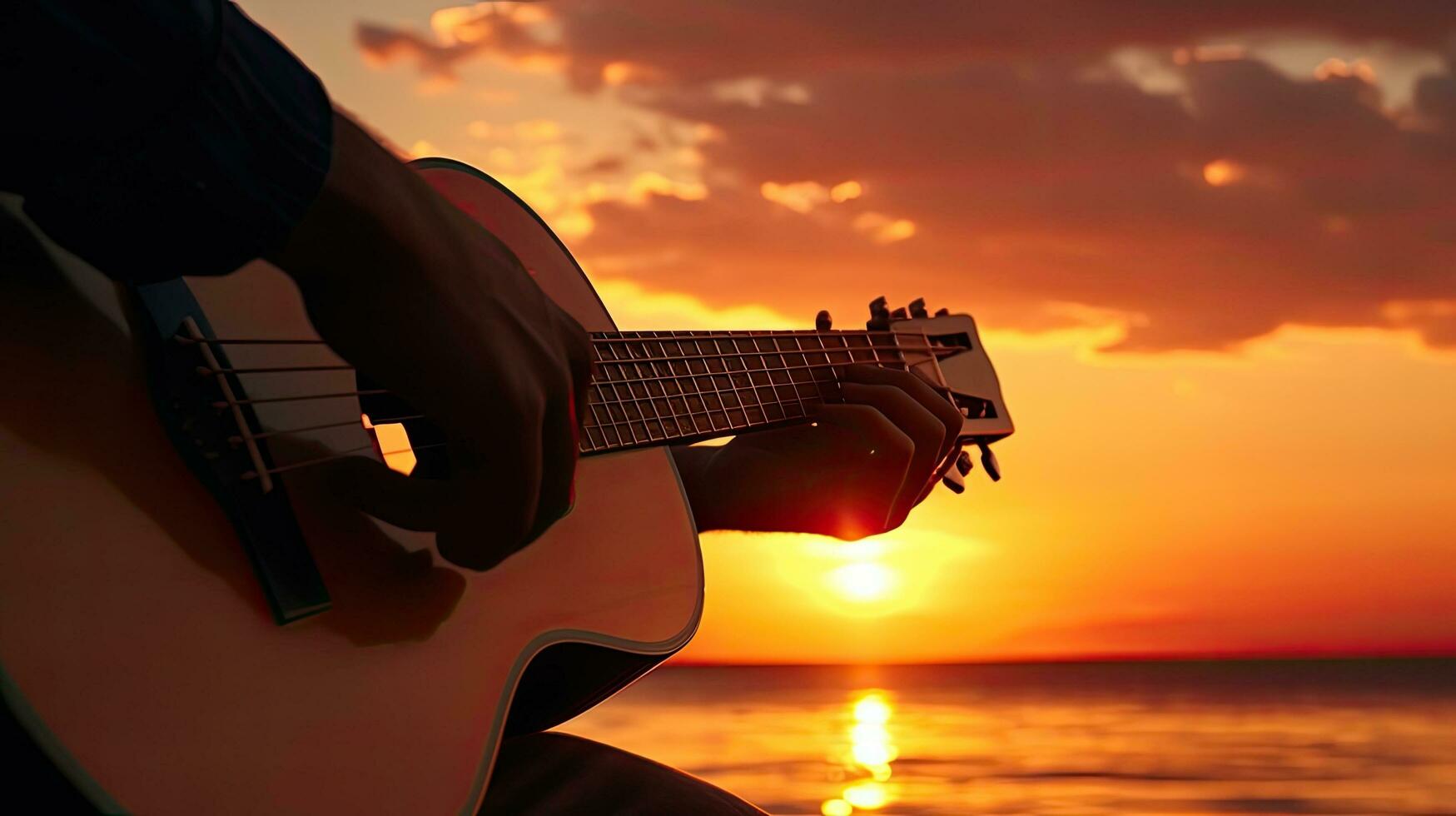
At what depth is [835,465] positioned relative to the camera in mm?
1563

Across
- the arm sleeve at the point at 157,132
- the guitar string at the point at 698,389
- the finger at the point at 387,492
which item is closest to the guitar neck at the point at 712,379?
the guitar string at the point at 698,389

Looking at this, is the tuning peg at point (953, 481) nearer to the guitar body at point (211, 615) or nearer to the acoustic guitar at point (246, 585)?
the acoustic guitar at point (246, 585)

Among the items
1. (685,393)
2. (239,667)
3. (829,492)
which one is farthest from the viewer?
(829,492)

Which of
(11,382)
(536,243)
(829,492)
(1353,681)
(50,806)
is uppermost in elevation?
(1353,681)

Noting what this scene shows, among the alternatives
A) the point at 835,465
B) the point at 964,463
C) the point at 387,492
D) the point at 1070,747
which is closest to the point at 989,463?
the point at 964,463

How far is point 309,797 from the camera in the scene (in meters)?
0.81

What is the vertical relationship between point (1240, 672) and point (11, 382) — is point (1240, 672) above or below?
above

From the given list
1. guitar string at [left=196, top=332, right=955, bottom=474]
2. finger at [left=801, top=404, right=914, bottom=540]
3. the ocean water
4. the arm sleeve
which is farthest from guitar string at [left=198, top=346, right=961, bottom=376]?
the ocean water

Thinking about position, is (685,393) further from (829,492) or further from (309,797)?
(309,797)

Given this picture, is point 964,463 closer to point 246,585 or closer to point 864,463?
point 864,463

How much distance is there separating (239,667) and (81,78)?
1.41ft

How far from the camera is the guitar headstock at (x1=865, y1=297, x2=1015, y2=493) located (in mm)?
1723

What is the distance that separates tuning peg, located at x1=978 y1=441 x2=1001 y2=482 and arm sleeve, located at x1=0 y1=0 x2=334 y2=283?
129 centimetres

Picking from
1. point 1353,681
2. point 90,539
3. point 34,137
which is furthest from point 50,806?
point 1353,681
